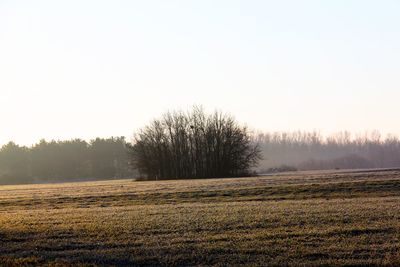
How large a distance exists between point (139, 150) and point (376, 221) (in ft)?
243

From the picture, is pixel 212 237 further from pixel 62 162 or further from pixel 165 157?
pixel 62 162

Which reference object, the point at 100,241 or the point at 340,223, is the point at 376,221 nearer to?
the point at 340,223

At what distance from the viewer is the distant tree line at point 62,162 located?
4764 inches

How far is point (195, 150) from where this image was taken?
293 feet

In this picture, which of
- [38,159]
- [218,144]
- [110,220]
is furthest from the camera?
[38,159]

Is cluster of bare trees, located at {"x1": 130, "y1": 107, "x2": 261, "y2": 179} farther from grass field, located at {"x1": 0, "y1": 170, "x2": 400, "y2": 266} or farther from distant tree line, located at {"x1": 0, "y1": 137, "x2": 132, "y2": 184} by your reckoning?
grass field, located at {"x1": 0, "y1": 170, "x2": 400, "y2": 266}

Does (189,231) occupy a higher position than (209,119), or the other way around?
(209,119)

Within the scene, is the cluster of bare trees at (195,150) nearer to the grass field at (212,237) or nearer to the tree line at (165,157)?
the tree line at (165,157)

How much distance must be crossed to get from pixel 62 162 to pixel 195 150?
46165 mm

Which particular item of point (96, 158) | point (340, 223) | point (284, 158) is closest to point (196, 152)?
point (96, 158)

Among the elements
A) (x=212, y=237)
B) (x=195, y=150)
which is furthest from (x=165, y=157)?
(x=212, y=237)

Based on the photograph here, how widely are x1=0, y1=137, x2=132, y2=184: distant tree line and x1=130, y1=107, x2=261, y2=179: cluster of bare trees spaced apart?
27556 millimetres

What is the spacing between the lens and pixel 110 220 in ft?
68.1

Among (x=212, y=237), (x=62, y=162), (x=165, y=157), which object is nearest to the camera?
(x=212, y=237)
